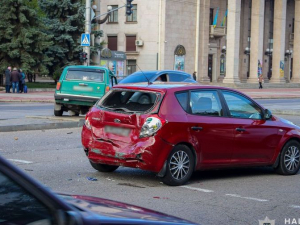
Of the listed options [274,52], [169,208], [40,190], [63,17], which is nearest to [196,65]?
[274,52]

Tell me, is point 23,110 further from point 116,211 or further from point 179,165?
point 116,211

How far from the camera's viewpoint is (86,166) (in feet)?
34.7

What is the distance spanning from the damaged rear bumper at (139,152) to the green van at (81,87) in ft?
33.6

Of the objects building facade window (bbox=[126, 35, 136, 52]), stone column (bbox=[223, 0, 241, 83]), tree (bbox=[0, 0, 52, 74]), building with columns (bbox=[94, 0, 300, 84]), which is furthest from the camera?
stone column (bbox=[223, 0, 241, 83])

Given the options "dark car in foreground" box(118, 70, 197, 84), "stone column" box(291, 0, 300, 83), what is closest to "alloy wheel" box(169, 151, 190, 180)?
"dark car in foreground" box(118, 70, 197, 84)

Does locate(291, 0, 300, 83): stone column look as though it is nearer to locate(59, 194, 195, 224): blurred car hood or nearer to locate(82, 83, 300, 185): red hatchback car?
locate(82, 83, 300, 185): red hatchback car

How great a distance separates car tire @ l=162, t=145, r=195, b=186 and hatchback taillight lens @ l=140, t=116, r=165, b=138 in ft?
1.40

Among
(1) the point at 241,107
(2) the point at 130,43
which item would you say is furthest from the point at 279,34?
(1) the point at 241,107

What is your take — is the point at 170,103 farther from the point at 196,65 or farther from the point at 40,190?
the point at 196,65

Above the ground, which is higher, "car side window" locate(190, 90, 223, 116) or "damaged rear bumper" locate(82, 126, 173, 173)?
"car side window" locate(190, 90, 223, 116)

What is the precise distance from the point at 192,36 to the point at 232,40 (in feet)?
14.0

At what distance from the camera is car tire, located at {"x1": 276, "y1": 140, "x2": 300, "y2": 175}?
1027cm

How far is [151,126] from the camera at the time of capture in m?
8.66

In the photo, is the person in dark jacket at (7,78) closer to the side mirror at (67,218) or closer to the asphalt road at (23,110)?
the asphalt road at (23,110)
